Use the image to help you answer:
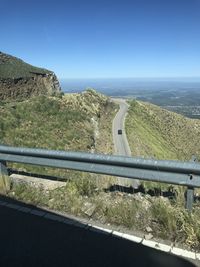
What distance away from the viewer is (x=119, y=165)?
602cm

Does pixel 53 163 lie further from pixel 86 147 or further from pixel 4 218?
pixel 86 147

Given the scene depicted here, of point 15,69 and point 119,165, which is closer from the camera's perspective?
point 119,165

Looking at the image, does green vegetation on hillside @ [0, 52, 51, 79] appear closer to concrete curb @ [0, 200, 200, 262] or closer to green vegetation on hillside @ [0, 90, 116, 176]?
green vegetation on hillside @ [0, 90, 116, 176]

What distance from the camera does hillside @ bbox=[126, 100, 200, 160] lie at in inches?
2158

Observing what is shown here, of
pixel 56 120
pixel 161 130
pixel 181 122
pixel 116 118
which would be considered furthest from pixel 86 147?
pixel 181 122

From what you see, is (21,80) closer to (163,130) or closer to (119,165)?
(119,165)

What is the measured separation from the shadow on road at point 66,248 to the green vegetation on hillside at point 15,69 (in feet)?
89.7

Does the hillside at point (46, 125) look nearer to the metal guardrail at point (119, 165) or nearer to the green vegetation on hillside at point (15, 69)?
the green vegetation on hillside at point (15, 69)

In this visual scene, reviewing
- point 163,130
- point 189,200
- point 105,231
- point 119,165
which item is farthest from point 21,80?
point 163,130

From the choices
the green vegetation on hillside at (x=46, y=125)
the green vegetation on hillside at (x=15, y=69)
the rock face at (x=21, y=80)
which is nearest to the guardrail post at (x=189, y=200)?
the green vegetation on hillside at (x=46, y=125)

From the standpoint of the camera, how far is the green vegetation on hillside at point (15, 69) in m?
33.0

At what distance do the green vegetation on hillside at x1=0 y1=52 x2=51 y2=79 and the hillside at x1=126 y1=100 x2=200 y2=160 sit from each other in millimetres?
15113

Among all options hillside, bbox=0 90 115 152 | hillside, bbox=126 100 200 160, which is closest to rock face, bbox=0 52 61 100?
hillside, bbox=0 90 115 152

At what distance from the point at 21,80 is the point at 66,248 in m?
30.1
